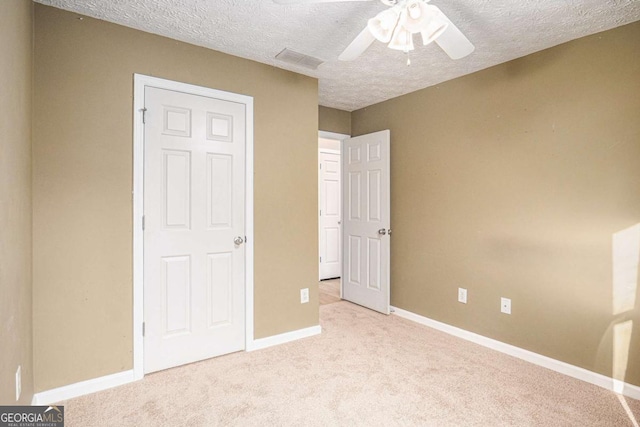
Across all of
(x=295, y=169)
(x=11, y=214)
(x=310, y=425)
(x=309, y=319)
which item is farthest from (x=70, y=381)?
(x=295, y=169)

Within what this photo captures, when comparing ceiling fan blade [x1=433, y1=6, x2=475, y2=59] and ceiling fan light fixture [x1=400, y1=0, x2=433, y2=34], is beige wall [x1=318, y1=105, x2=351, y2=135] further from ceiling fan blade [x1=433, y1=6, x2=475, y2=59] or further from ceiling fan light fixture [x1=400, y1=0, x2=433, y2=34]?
ceiling fan light fixture [x1=400, y1=0, x2=433, y2=34]

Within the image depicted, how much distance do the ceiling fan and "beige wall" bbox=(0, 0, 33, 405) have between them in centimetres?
115

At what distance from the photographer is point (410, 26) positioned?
62.9 inches

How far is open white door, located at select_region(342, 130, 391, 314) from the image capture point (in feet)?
11.7

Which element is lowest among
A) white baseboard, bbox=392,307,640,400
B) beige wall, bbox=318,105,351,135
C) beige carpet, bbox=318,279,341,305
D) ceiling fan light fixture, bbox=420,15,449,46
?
white baseboard, bbox=392,307,640,400

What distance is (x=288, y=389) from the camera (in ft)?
7.03

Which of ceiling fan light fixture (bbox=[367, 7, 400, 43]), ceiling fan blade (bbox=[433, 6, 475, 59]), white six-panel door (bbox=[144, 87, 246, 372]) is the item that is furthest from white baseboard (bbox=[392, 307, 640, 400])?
ceiling fan light fixture (bbox=[367, 7, 400, 43])

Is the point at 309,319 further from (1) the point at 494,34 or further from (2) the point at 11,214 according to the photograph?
(1) the point at 494,34

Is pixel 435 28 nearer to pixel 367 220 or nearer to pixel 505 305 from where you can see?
pixel 505 305

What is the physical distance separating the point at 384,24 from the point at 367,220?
7.93ft

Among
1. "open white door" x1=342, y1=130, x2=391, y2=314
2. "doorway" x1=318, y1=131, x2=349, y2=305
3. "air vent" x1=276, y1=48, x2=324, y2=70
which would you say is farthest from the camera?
"doorway" x1=318, y1=131, x2=349, y2=305

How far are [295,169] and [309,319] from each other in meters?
1.38

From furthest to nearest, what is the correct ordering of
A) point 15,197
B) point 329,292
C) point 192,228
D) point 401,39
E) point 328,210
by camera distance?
point 328,210 → point 329,292 → point 192,228 → point 401,39 → point 15,197

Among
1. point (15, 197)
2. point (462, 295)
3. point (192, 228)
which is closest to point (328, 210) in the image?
point (462, 295)
